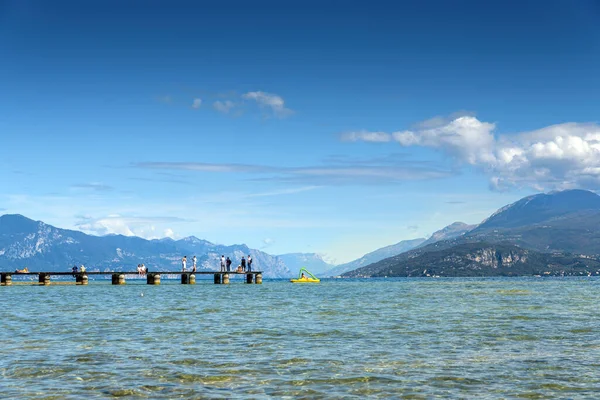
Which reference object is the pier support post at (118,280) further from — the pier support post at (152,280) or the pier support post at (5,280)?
the pier support post at (5,280)

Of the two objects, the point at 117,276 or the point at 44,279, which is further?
the point at 117,276

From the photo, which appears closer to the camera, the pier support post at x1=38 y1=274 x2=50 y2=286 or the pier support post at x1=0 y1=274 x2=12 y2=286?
the pier support post at x1=0 y1=274 x2=12 y2=286

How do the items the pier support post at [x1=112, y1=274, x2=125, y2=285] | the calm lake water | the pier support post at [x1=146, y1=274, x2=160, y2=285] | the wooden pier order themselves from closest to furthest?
1. the calm lake water
2. the wooden pier
3. the pier support post at [x1=112, y1=274, x2=125, y2=285]
4. the pier support post at [x1=146, y1=274, x2=160, y2=285]

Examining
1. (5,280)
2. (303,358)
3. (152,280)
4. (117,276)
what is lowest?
(303,358)

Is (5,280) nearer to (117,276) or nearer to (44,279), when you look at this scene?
(44,279)

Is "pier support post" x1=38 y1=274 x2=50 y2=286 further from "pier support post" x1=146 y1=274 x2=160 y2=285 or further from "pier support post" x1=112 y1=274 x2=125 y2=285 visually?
"pier support post" x1=146 y1=274 x2=160 y2=285

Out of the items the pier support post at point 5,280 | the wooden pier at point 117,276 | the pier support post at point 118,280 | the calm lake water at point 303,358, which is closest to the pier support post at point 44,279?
the wooden pier at point 117,276

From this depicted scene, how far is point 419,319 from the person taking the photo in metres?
42.5

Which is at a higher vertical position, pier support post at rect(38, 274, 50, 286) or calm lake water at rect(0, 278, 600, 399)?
pier support post at rect(38, 274, 50, 286)

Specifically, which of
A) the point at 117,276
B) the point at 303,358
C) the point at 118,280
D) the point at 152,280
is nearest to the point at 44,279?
the point at 117,276

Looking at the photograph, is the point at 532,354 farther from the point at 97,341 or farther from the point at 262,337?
the point at 97,341

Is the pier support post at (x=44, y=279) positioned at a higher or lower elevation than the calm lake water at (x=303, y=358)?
higher

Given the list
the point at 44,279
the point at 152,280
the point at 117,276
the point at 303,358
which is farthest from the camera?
the point at 152,280

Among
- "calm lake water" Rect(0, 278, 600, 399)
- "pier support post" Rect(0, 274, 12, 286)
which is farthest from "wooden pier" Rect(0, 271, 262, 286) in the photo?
"calm lake water" Rect(0, 278, 600, 399)
